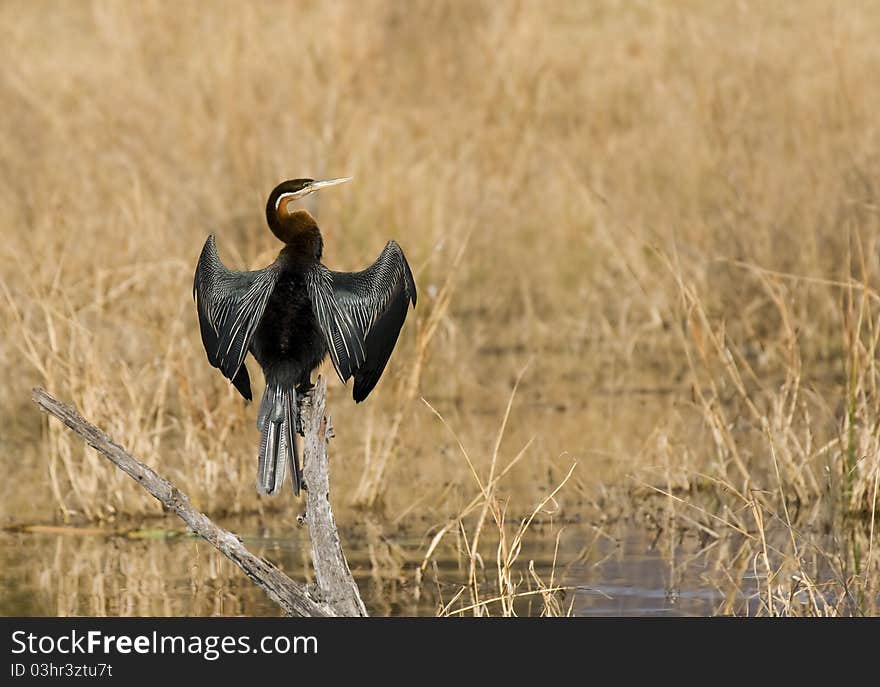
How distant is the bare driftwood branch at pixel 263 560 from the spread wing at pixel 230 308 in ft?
1.25

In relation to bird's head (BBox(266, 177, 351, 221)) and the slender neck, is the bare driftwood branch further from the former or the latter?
bird's head (BBox(266, 177, 351, 221))

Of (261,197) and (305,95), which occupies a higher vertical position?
(305,95)

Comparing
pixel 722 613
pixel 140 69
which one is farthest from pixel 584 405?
pixel 140 69

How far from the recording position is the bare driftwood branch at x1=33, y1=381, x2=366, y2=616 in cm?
483

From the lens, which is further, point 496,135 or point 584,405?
point 496,135

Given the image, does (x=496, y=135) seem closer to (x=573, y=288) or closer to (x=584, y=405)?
(x=573, y=288)

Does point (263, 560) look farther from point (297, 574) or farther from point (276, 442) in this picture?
point (297, 574)

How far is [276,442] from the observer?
5.44 meters

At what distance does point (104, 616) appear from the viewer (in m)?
6.70

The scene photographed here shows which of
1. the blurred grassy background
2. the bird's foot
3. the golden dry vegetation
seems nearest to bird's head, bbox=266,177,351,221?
the bird's foot

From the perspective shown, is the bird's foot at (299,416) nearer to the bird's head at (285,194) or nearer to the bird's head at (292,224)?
the bird's head at (292,224)

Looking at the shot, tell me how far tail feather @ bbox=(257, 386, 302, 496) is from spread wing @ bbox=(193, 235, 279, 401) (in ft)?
0.45

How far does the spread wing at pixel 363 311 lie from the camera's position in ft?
18.0
